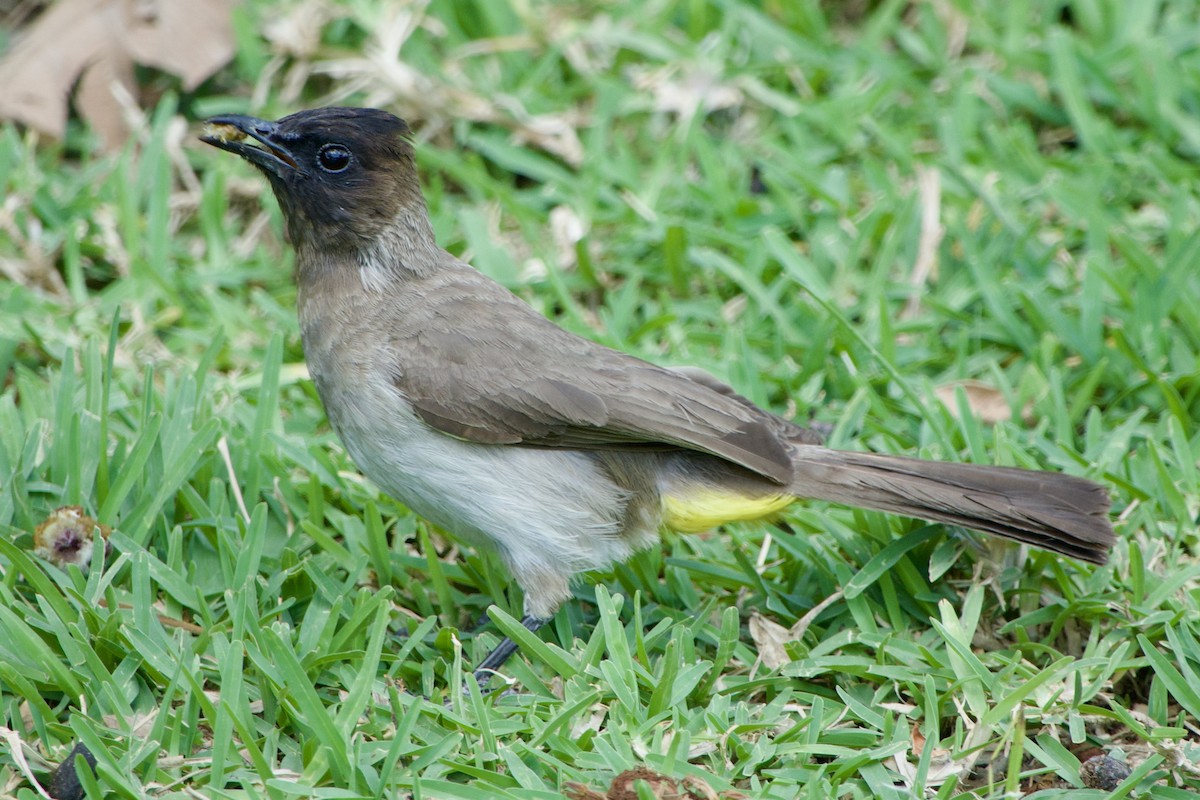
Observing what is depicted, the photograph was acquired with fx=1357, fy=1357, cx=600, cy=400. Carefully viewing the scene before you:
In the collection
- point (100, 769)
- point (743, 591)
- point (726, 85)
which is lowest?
point (743, 591)

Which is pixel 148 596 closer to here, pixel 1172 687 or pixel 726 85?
pixel 1172 687

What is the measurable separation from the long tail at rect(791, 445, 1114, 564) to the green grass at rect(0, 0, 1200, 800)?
0.24 m

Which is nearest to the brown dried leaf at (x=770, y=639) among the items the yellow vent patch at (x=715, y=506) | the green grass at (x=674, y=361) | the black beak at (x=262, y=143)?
the green grass at (x=674, y=361)

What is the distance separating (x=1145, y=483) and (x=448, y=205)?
3.41 meters

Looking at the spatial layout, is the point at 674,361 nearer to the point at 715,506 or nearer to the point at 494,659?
the point at 715,506

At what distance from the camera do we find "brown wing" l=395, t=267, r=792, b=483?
423 cm

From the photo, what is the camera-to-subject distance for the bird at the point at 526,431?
4219 millimetres

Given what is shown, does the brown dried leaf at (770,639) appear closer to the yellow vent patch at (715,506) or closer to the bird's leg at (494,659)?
the yellow vent patch at (715,506)

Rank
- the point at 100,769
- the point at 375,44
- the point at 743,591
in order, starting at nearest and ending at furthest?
the point at 100,769, the point at 743,591, the point at 375,44

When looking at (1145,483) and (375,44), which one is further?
(375,44)

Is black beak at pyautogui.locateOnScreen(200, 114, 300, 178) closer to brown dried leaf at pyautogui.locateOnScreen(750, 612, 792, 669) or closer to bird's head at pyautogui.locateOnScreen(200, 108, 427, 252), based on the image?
bird's head at pyautogui.locateOnScreen(200, 108, 427, 252)

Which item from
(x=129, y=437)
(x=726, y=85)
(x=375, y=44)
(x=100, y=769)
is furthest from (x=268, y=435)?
(x=726, y=85)

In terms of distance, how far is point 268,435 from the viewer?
15.7ft

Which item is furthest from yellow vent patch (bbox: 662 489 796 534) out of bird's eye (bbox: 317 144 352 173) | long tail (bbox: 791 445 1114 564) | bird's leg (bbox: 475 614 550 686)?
bird's eye (bbox: 317 144 352 173)
